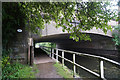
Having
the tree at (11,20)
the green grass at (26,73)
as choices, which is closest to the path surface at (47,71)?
the green grass at (26,73)

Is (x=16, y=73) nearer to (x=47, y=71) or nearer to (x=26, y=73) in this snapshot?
(x=26, y=73)

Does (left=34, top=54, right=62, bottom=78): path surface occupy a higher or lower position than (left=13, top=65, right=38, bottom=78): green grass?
lower

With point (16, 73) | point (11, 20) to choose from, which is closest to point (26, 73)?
point (16, 73)

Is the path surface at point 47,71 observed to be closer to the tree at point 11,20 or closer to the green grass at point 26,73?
the green grass at point 26,73

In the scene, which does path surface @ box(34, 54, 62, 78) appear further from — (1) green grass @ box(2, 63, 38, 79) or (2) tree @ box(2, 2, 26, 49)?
(2) tree @ box(2, 2, 26, 49)

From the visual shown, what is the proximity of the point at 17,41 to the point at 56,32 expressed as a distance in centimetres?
289

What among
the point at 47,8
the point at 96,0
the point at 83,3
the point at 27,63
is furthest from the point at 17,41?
the point at 96,0

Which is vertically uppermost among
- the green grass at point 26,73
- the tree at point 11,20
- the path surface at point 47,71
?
the tree at point 11,20

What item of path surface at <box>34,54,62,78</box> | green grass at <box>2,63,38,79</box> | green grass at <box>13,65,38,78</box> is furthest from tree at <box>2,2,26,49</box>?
path surface at <box>34,54,62,78</box>

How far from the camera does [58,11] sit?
7.26ft

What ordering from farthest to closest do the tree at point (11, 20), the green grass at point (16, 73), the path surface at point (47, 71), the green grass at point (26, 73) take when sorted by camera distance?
the tree at point (11, 20), the path surface at point (47, 71), the green grass at point (26, 73), the green grass at point (16, 73)

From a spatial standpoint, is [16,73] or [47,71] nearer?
[16,73]

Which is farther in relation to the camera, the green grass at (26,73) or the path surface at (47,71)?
the path surface at (47,71)

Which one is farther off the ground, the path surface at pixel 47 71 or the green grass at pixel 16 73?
the green grass at pixel 16 73
